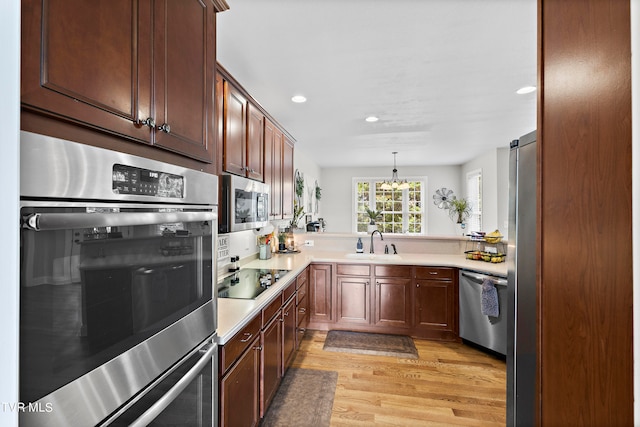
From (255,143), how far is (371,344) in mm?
2324

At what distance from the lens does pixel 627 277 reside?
59 cm

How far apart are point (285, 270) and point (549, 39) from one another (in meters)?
2.36

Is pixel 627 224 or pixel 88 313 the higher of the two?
pixel 627 224

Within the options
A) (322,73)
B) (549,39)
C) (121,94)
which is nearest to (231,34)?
(322,73)

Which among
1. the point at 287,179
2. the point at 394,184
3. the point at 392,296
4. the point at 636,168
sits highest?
the point at 394,184

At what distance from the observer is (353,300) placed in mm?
3654

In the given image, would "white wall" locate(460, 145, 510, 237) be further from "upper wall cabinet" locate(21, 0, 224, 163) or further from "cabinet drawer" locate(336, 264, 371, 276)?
"upper wall cabinet" locate(21, 0, 224, 163)

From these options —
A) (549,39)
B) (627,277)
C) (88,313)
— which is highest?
(549,39)

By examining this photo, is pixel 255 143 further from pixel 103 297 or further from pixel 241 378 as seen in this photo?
pixel 103 297

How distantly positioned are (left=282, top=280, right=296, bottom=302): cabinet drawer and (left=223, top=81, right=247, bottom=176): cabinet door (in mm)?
958

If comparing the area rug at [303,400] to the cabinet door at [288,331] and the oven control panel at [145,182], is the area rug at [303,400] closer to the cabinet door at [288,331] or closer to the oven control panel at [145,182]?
the cabinet door at [288,331]

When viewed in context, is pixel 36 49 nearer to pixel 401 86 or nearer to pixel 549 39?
pixel 549 39

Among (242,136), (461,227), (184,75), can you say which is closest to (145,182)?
(184,75)

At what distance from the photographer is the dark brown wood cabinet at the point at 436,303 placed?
340 centimetres
